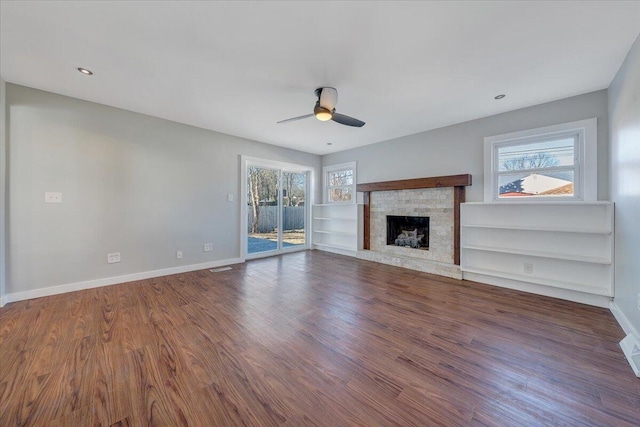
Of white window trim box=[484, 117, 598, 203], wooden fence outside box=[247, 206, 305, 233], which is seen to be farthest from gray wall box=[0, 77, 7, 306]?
white window trim box=[484, 117, 598, 203]

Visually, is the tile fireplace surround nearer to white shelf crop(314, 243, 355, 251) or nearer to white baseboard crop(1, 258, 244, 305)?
white shelf crop(314, 243, 355, 251)

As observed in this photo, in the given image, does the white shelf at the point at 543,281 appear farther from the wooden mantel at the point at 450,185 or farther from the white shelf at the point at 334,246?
the white shelf at the point at 334,246

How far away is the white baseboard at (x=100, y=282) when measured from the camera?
112 inches

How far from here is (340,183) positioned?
6027 millimetres

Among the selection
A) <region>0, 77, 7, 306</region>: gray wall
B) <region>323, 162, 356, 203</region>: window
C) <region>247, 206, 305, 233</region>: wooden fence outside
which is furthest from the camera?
<region>323, 162, 356, 203</region>: window

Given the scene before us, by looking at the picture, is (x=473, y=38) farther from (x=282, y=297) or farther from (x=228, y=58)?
(x=282, y=297)

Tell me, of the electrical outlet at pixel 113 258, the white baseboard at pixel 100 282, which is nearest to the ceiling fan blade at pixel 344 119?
the white baseboard at pixel 100 282

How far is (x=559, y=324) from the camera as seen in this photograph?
230 centimetres

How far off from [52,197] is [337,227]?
485 centimetres

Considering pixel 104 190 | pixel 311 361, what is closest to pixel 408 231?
pixel 311 361

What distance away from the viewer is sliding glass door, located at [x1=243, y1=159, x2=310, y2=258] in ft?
16.9

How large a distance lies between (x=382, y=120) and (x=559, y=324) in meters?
3.28

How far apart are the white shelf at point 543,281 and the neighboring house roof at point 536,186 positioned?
1.15 metres

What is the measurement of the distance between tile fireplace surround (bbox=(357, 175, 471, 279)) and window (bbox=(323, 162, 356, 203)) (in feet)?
1.62
